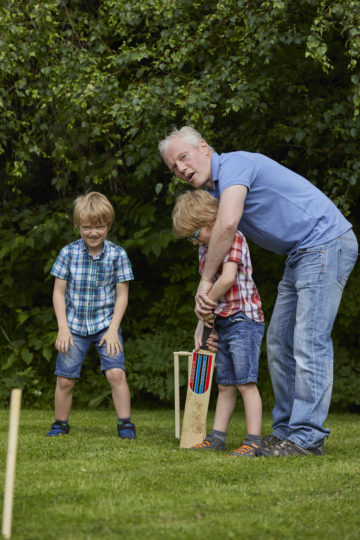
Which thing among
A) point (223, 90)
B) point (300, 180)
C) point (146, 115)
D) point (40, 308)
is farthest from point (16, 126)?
point (300, 180)

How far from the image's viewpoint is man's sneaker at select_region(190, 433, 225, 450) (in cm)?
383

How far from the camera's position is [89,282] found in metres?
4.56

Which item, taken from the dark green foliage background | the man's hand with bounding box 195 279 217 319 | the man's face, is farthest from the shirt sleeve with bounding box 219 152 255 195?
the dark green foliage background

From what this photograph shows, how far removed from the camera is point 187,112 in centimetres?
559

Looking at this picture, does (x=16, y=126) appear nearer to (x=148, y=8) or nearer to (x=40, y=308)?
(x=148, y=8)

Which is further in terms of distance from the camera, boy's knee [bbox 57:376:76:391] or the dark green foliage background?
the dark green foliage background

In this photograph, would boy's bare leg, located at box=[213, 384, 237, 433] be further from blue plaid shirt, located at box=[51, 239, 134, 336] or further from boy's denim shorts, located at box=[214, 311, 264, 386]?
blue plaid shirt, located at box=[51, 239, 134, 336]

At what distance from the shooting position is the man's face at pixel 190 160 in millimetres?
3705

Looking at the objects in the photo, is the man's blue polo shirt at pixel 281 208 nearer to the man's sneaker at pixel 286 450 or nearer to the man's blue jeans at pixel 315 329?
the man's blue jeans at pixel 315 329

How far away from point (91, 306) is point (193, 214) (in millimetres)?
1100

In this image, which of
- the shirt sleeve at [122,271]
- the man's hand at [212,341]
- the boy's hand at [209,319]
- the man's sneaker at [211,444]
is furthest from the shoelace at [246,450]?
the shirt sleeve at [122,271]

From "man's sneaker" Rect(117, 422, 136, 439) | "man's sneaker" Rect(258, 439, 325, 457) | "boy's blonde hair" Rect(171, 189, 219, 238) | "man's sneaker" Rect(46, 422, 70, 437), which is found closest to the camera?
"man's sneaker" Rect(258, 439, 325, 457)

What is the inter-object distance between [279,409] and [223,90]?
285 centimetres

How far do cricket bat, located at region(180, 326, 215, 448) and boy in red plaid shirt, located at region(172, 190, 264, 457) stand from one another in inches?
2.2
